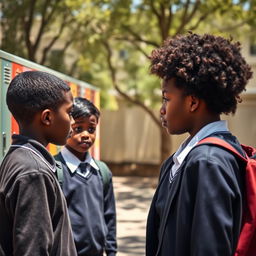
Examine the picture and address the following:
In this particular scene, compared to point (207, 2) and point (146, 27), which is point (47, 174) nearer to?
point (207, 2)

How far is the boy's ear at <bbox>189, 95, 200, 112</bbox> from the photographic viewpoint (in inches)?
74.4

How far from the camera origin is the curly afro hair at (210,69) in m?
1.83

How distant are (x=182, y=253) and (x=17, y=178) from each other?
67cm

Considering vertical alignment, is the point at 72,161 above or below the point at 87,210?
above

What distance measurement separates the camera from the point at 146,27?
542 inches

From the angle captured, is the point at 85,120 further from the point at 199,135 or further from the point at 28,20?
the point at 28,20

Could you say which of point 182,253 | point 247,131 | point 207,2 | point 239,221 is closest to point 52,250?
point 182,253

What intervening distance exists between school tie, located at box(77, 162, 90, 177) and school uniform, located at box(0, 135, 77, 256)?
1163 millimetres

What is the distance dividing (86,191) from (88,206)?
0.31ft

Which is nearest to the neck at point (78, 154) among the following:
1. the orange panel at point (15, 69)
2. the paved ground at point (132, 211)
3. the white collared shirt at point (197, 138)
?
the orange panel at point (15, 69)

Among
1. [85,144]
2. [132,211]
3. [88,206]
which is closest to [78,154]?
[85,144]

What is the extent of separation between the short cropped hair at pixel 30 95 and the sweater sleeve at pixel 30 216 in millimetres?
335

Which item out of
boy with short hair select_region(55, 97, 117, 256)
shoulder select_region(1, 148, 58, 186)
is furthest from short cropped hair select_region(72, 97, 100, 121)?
shoulder select_region(1, 148, 58, 186)

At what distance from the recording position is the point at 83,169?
3.12 m
